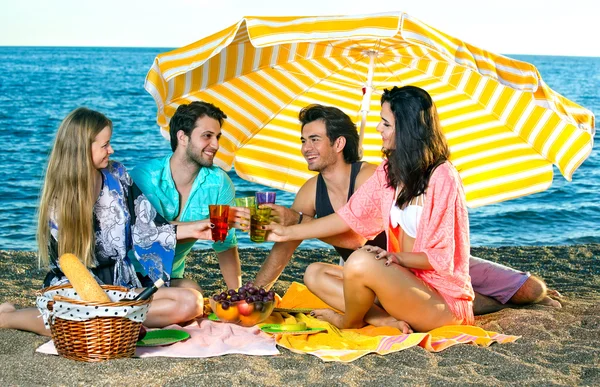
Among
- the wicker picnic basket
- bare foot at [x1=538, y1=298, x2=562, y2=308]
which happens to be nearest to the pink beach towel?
the wicker picnic basket

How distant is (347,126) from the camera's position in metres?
5.62

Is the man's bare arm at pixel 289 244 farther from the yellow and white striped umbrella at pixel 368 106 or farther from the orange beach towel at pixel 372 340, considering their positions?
the orange beach towel at pixel 372 340

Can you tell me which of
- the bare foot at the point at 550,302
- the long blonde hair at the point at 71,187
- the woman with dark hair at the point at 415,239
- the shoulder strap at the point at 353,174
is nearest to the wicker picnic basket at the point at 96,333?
the long blonde hair at the point at 71,187

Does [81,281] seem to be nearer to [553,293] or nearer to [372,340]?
[372,340]

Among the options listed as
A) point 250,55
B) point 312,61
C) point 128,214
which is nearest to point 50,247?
point 128,214

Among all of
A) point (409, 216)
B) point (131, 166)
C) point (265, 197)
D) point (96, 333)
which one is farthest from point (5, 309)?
point (131, 166)

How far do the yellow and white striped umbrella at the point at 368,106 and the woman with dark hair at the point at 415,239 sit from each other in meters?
0.94

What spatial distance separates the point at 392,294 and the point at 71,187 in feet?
6.62

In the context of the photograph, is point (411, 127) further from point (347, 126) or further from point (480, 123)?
point (480, 123)

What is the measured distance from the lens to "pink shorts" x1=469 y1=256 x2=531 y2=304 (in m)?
5.69

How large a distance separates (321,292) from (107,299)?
64.7 inches

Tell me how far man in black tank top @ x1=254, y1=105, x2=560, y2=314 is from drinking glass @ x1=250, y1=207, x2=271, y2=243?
0.32 metres

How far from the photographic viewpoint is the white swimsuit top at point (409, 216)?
15.7 feet

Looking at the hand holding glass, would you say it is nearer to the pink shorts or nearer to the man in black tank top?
the man in black tank top
